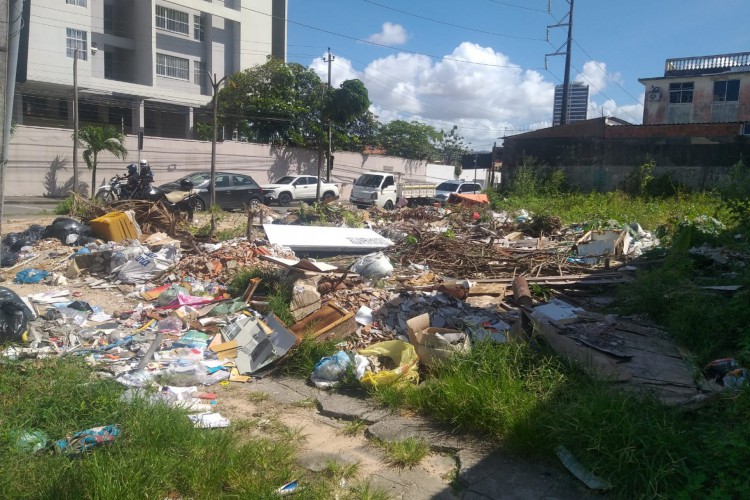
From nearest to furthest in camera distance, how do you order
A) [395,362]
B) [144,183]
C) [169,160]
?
1. [395,362]
2. [144,183]
3. [169,160]

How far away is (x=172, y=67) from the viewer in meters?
33.4

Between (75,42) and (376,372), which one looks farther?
(75,42)

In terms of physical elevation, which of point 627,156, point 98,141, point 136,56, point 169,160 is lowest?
point 169,160

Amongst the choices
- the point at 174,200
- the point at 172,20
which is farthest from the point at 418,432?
the point at 172,20

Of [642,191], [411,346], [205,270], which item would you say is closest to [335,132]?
[642,191]

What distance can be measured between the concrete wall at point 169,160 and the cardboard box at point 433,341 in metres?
22.9

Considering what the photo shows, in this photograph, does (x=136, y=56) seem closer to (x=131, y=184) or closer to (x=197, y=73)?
(x=197, y=73)

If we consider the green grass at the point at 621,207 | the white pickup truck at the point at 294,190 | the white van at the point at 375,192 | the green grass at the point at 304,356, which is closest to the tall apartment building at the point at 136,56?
the white pickup truck at the point at 294,190

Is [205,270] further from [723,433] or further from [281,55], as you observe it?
[281,55]

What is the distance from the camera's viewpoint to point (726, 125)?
2053cm

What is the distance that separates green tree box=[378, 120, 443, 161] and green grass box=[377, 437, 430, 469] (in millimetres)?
44751

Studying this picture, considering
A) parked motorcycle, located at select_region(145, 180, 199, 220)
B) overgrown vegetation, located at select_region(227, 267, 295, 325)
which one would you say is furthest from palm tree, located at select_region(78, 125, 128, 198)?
overgrown vegetation, located at select_region(227, 267, 295, 325)

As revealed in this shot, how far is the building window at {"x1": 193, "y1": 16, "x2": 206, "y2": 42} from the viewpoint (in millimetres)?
34156

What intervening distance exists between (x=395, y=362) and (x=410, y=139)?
46269 millimetres
